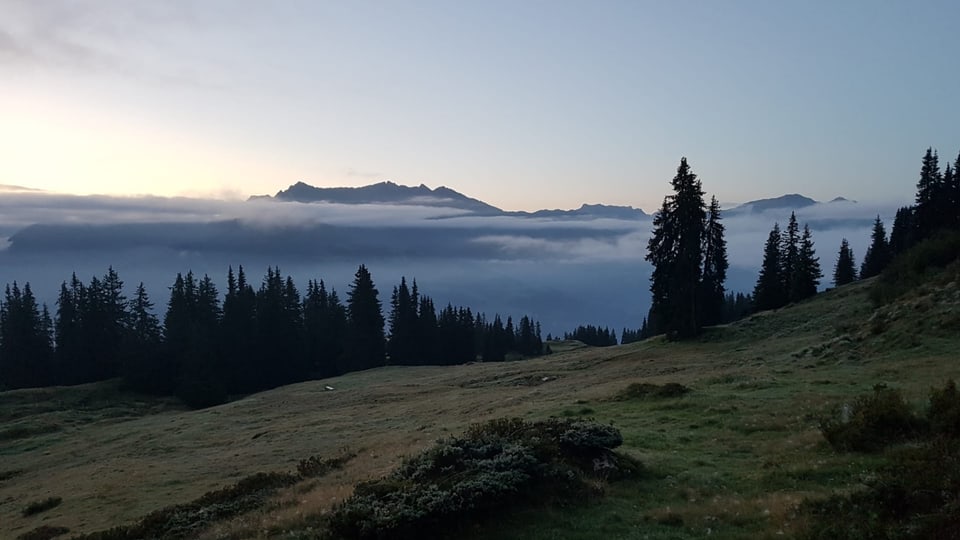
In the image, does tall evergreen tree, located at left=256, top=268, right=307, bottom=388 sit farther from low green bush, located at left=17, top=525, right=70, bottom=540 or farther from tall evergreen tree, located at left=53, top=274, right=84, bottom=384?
low green bush, located at left=17, top=525, right=70, bottom=540

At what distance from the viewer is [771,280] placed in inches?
3674

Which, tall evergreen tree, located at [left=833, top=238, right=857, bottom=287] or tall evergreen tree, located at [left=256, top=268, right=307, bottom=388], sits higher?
tall evergreen tree, located at [left=833, top=238, right=857, bottom=287]

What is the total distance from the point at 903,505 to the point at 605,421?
617 inches

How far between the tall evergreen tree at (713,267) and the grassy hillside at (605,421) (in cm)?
777

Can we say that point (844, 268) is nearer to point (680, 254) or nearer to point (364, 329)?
point (680, 254)

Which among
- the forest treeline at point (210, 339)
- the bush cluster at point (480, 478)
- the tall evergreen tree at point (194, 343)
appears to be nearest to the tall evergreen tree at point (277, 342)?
the forest treeline at point (210, 339)

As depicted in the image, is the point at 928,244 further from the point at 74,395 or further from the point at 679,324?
the point at 74,395

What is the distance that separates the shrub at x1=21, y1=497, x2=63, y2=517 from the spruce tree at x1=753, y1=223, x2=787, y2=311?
8538 cm

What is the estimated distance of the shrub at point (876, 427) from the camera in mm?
17344

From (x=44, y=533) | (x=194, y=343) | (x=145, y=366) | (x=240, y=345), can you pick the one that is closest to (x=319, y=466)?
(x=44, y=533)

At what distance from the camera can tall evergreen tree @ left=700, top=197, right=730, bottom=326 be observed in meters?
67.9

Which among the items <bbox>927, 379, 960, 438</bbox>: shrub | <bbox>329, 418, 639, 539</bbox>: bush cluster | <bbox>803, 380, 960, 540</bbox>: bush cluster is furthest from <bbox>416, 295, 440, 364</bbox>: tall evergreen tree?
<bbox>803, 380, 960, 540</bbox>: bush cluster

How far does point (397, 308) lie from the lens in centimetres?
11388

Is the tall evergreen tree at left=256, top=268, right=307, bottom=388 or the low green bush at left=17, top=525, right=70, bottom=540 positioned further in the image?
the tall evergreen tree at left=256, top=268, right=307, bottom=388
